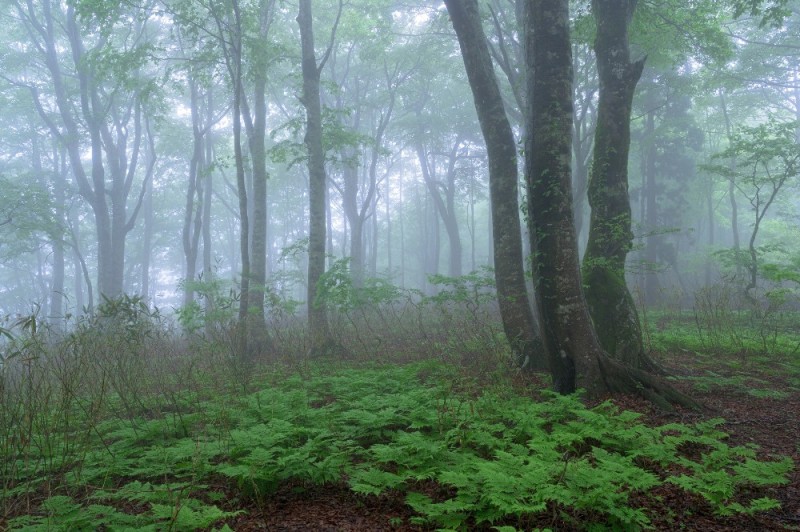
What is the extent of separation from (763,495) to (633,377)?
218cm

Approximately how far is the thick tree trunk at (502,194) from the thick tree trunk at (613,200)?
0.97 meters

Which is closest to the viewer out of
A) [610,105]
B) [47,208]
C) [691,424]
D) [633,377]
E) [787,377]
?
[691,424]

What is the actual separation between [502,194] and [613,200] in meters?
1.68

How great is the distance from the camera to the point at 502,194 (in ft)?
24.0

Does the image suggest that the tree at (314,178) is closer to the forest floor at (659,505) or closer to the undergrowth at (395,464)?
the undergrowth at (395,464)

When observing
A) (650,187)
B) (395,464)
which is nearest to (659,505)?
(395,464)

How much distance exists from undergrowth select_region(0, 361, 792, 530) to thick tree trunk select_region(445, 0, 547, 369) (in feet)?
6.10

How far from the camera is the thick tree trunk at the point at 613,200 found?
6469mm

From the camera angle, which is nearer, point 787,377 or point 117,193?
point 787,377

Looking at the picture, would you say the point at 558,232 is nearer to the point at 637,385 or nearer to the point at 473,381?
the point at 637,385

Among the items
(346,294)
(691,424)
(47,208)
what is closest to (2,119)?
(47,208)

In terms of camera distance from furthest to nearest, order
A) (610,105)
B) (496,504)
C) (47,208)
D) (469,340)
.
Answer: (47,208), (469,340), (610,105), (496,504)

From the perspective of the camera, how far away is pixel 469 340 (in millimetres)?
9086

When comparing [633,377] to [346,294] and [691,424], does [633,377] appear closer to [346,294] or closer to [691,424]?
[691,424]
